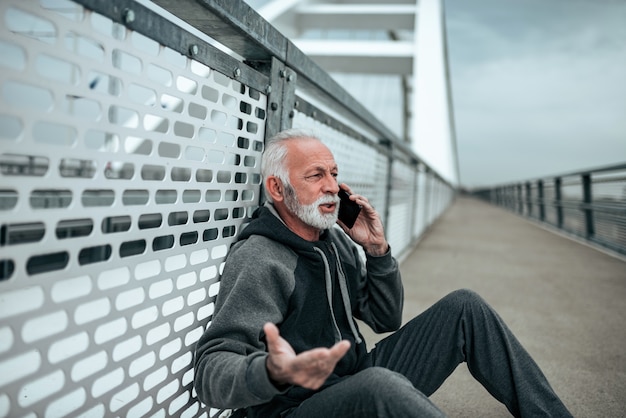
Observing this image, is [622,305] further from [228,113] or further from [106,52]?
[106,52]

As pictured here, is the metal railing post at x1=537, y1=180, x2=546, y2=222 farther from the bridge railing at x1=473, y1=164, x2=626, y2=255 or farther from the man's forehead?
the man's forehead

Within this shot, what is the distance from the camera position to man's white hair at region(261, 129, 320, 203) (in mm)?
1595

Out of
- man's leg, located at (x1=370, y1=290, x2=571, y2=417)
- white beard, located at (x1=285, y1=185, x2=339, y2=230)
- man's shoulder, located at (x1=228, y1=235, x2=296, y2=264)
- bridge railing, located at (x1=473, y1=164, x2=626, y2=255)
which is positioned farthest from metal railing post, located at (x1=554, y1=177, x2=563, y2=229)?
man's shoulder, located at (x1=228, y1=235, x2=296, y2=264)

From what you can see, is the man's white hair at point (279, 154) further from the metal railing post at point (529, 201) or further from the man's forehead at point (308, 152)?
the metal railing post at point (529, 201)

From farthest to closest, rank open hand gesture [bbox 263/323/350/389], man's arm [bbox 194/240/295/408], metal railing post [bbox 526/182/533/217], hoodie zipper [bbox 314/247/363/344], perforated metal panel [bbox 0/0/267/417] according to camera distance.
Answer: metal railing post [bbox 526/182/533/217] → hoodie zipper [bbox 314/247/363/344] → man's arm [bbox 194/240/295/408] → open hand gesture [bbox 263/323/350/389] → perforated metal panel [bbox 0/0/267/417]

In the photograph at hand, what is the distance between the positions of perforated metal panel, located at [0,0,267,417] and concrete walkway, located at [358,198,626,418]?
143 cm

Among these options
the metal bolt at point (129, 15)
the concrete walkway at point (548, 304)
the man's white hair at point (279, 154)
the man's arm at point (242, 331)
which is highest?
the metal bolt at point (129, 15)

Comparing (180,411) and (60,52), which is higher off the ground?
(60,52)

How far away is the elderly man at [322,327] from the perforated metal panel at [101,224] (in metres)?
0.15

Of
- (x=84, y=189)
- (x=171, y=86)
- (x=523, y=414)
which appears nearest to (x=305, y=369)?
(x=84, y=189)

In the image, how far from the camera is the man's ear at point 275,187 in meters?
1.59

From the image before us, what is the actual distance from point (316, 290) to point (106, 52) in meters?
0.90

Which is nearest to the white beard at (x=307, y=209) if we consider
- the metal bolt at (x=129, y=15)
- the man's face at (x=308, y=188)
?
the man's face at (x=308, y=188)

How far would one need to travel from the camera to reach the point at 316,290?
1.52 m
